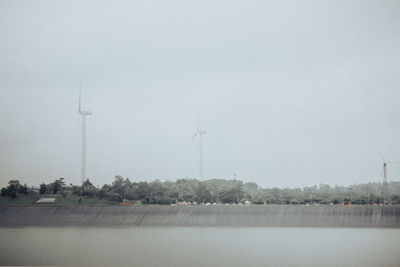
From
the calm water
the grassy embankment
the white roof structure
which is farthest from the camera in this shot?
the white roof structure

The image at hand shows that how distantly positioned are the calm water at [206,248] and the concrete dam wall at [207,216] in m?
4.45

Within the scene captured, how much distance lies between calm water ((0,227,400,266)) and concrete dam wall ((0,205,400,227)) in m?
4.45

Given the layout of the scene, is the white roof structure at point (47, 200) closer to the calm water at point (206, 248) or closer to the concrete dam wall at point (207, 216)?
the concrete dam wall at point (207, 216)

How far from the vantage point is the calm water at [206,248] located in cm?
3412

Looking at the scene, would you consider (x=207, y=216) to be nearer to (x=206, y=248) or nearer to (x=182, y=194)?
(x=182, y=194)

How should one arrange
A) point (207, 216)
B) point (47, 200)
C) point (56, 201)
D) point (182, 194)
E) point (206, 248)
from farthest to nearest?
1. point (182, 194)
2. point (47, 200)
3. point (56, 201)
4. point (207, 216)
5. point (206, 248)

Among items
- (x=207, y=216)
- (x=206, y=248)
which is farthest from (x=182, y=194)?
(x=206, y=248)

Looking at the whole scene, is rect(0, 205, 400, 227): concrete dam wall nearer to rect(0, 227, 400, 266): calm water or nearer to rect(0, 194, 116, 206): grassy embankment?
rect(0, 194, 116, 206): grassy embankment

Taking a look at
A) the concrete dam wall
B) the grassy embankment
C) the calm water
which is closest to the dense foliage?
the grassy embankment

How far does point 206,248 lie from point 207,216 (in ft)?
79.8

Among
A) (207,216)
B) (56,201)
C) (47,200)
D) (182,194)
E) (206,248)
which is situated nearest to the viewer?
(206,248)

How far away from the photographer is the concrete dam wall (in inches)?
2293

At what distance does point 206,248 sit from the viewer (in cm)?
4028

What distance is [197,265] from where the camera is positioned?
32.3m
